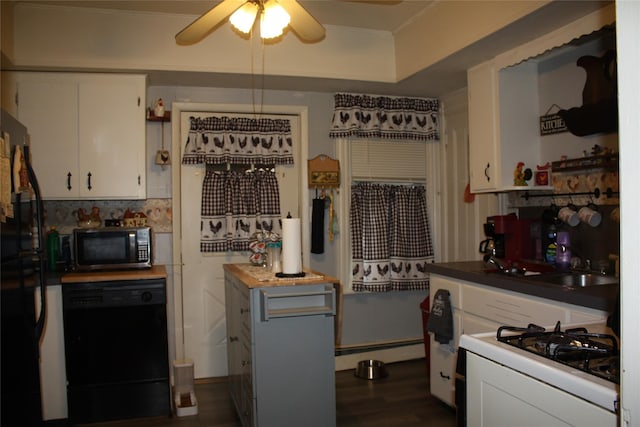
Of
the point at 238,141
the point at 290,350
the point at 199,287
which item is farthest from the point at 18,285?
the point at 238,141

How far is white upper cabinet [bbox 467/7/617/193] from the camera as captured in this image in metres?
3.34

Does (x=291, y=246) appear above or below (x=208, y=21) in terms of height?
below

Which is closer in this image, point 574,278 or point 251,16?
point 251,16

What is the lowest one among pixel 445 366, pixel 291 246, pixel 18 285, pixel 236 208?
pixel 445 366

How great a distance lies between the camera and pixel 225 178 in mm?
4289

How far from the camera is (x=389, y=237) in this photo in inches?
183

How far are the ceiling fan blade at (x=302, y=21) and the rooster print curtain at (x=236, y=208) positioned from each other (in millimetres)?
1680

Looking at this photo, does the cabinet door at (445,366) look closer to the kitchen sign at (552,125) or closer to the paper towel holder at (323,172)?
the kitchen sign at (552,125)

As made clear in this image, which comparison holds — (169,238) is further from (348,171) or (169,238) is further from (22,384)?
(22,384)

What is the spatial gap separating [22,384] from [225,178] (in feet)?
7.49

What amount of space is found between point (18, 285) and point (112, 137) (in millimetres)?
1757

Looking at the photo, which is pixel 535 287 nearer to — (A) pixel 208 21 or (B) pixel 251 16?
(B) pixel 251 16

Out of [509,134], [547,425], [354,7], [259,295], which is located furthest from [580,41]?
[547,425]

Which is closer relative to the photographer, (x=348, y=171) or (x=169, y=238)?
(x=169, y=238)
